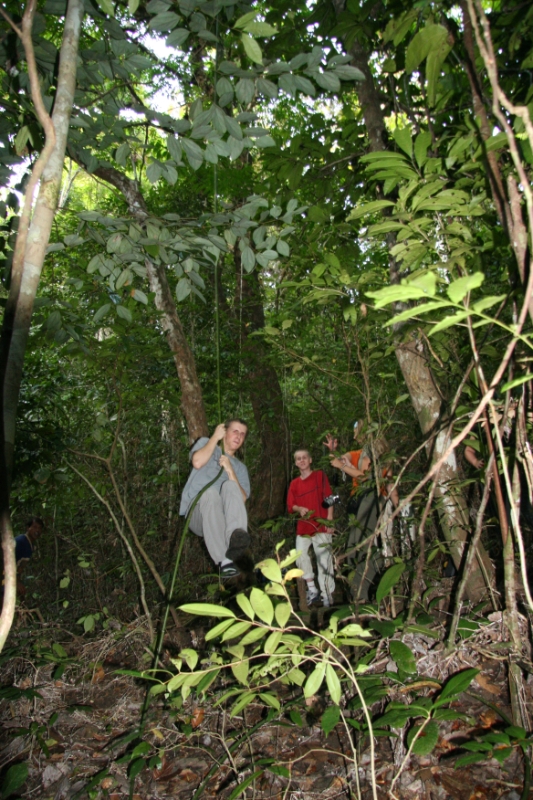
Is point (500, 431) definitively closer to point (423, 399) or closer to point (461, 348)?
point (461, 348)

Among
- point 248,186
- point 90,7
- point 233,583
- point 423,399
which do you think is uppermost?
point 248,186

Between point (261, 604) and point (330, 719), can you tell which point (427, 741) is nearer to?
point (330, 719)

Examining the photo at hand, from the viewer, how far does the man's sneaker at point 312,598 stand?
4733 mm

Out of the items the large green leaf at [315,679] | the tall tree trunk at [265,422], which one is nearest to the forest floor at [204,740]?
the large green leaf at [315,679]

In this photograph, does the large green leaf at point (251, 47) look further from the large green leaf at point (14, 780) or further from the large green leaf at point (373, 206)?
the large green leaf at point (14, 780)

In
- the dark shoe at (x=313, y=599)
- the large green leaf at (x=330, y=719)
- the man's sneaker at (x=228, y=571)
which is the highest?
the man's sneaker at (x=228, y=571)

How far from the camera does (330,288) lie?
2359mm

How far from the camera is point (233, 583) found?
3.93m

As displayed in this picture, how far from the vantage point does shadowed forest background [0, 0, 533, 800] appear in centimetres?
128

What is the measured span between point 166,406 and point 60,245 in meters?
4.21

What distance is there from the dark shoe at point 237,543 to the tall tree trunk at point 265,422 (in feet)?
11.7

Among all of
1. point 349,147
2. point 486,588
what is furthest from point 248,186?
point 486,588

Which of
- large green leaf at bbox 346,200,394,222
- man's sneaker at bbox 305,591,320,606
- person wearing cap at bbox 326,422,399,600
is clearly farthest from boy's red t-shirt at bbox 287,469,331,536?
large green leaf at bbox 346,200,394,222

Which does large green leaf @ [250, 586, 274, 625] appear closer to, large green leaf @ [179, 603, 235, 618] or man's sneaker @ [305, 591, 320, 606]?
large green leaf @ [179, 603, 235, 618]
